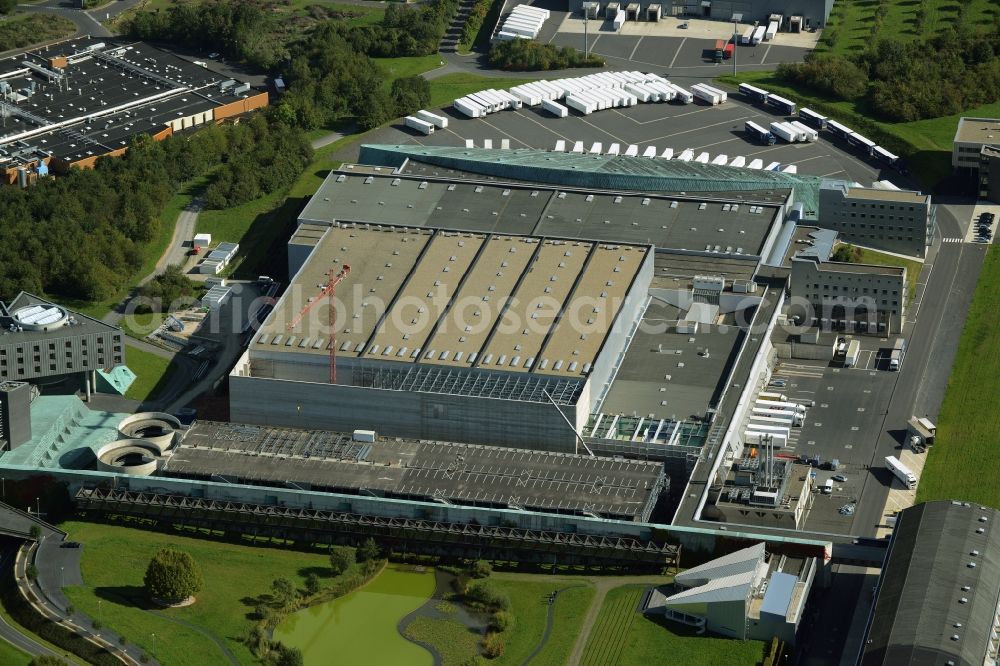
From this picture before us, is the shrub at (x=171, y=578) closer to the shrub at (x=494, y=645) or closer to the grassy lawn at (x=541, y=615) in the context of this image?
the shrub at (x=494, y=645)

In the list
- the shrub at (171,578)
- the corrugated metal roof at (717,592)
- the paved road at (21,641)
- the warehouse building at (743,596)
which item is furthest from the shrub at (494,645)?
the paved road at (21,641)

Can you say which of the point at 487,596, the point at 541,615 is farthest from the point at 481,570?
the point at 541,615

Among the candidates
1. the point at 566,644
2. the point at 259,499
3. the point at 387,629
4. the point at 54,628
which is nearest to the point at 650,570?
the point at 566,644

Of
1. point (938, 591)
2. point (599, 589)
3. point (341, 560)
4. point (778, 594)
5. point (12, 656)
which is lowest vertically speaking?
point (12, 656)

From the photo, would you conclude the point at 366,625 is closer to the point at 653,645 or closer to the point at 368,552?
the point at 368,552

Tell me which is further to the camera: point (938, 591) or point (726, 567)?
point (726, 567)

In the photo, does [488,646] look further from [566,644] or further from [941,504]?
[941,504]

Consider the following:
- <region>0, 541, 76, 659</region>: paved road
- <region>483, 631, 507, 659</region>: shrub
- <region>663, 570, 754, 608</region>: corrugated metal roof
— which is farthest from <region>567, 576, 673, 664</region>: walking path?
<region>0, 541, 76, 659</region>: paved road
